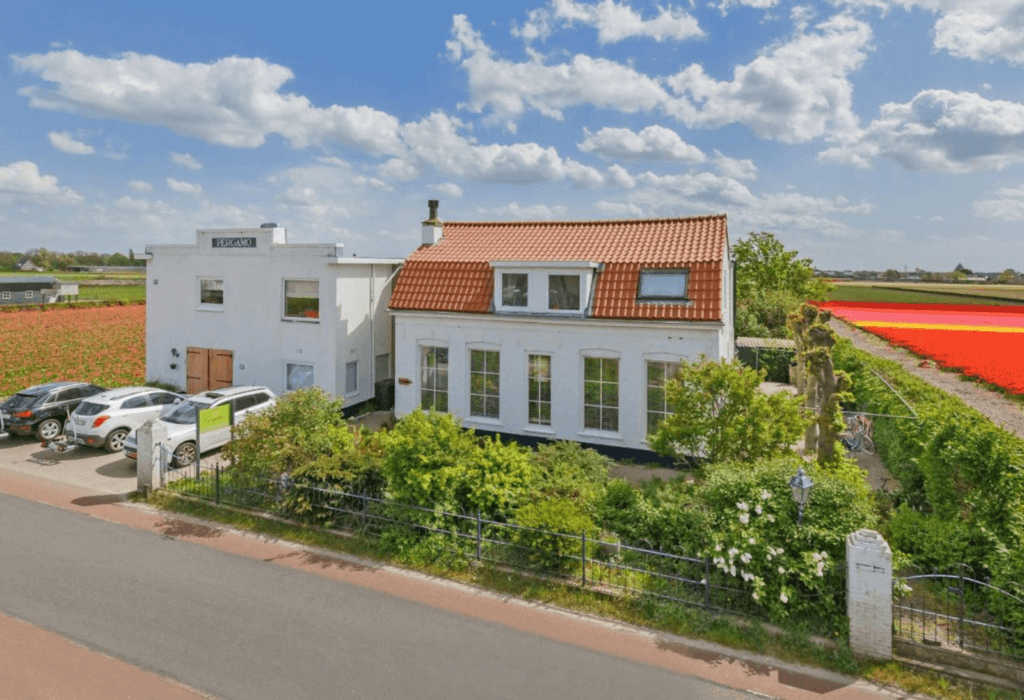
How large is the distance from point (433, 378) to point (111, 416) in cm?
973

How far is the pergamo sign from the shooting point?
2334 cm

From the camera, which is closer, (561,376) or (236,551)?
(236,551)

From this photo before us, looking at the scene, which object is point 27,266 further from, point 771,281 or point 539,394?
point 539,394

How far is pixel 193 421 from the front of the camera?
17.6 meters

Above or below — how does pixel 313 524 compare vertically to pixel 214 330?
below

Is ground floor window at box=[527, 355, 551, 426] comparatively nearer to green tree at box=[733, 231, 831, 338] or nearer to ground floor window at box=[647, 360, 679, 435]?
ground floor window at box=[647, 360, 679, 435]

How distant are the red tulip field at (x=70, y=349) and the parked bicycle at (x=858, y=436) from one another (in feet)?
96.4

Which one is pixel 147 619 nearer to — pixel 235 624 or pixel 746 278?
pixel 235 624

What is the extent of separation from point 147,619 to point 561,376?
38.9ft

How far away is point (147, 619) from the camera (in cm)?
967

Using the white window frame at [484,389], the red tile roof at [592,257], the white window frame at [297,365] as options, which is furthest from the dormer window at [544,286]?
the white window frame at [297,365]

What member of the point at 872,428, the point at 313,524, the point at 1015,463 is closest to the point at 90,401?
the point at 313,524

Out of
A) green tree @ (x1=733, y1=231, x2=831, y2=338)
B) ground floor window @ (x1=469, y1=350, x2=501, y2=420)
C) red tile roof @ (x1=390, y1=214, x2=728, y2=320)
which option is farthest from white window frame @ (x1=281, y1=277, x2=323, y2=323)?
green tree @ (x1=733, y1=231, x2=831, y2=338)

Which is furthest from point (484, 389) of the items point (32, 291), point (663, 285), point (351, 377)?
point (32, 291)
